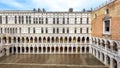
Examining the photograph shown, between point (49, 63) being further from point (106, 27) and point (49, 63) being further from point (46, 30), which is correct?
point (46, 30)

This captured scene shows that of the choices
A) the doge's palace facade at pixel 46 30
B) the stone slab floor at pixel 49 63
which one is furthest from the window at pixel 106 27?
the doge's palace facade at pixel 46 30

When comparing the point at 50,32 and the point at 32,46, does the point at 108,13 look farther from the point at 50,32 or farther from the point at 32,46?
the point at 32,46

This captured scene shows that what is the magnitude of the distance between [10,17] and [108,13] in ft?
101

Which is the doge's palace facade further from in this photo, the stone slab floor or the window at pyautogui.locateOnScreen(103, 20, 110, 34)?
the window at pyautogui.locateOnScreen(103, 20, 110, 34)

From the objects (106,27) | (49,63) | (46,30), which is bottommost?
(49,63)

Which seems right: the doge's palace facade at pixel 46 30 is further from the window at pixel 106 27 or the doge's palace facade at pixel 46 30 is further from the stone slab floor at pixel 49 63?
the window at pixel 106 27

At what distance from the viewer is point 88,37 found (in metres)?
48.7

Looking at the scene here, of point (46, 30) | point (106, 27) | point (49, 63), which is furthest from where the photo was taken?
point (46, 30)

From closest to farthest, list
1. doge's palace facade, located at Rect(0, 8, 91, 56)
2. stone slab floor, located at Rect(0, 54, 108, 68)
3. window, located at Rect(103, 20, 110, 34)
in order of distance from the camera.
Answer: stone slab floor, located at Rect(0, 54, 108, 68) < window, located at Rect(103, 20, 110, 34) < doge's palace facade, located at Rect(0, 8, 91, 56)

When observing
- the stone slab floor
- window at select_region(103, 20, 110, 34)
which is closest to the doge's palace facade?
the stone slab floor

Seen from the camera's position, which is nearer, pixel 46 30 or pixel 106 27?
pixel 106 27

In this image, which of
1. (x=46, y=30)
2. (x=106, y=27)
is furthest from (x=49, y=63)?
(x=46, y=30)

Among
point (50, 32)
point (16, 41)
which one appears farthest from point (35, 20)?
point (16, 41)

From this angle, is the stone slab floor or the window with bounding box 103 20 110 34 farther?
the window with bounding box 103 20 110 34
